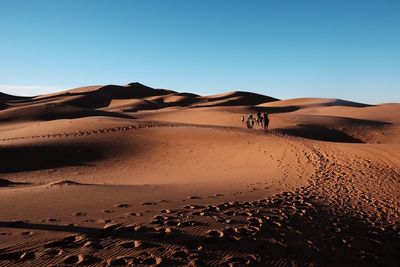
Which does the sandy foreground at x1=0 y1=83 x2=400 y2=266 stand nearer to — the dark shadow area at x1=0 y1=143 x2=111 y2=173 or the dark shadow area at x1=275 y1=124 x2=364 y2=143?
the dark shadow area at x1=0 y1=143 x2=111 y2=173

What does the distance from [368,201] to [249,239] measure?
5.44 m

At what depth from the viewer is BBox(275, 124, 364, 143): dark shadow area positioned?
30.9 meters

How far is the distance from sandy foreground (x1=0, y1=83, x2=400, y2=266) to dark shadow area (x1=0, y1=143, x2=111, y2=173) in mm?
52

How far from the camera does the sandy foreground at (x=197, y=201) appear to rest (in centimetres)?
587

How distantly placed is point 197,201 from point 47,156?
12494mm

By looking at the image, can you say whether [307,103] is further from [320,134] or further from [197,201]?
[197,201]

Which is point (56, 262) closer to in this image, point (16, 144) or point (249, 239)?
point (249, 239)

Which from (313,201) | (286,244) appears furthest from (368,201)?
(286,244)

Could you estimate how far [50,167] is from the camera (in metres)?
17.6

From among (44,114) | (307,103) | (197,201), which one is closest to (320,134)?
(197,201)

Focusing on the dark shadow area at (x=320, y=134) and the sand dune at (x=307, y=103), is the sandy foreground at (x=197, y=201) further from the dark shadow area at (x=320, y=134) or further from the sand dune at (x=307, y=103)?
the sand dune at (x=307, y=103)

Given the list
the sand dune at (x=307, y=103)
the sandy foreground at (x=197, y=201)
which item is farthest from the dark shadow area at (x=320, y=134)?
the sand dune at (x=307, y=103)

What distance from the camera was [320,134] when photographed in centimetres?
3188

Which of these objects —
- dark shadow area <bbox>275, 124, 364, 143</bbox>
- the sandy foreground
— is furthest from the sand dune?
the sandy foreground
